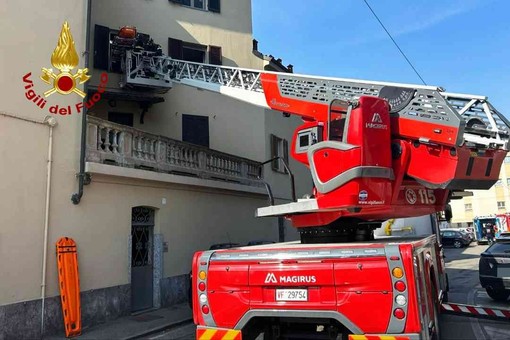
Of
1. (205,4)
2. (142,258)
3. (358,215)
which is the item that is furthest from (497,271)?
(205,4)

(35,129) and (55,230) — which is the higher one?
(35,129)

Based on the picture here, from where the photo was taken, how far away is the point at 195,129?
16078 mm

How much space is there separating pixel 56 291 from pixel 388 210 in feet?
21.8

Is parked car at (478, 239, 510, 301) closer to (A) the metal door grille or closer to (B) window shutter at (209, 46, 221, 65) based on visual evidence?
(A) the metal door grille

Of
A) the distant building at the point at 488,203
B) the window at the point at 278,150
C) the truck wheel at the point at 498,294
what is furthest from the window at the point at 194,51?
the distant building at the point at 488,203

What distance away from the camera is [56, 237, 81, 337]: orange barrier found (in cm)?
830

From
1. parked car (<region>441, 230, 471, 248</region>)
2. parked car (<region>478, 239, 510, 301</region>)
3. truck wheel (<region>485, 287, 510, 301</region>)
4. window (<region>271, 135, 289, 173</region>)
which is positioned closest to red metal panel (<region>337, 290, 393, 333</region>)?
parked car (<region>478, 239, 510, 301</region>)

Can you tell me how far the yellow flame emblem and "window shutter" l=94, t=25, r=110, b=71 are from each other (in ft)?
15.9

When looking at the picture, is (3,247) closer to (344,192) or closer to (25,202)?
(25,202)

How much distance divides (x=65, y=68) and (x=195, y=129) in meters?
6.97

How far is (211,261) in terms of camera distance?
539cm

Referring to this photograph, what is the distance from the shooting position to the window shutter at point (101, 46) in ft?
46.5

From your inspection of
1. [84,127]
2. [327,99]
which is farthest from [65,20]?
[327,99]

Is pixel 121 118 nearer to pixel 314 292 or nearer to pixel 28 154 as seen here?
pixel 28 154
